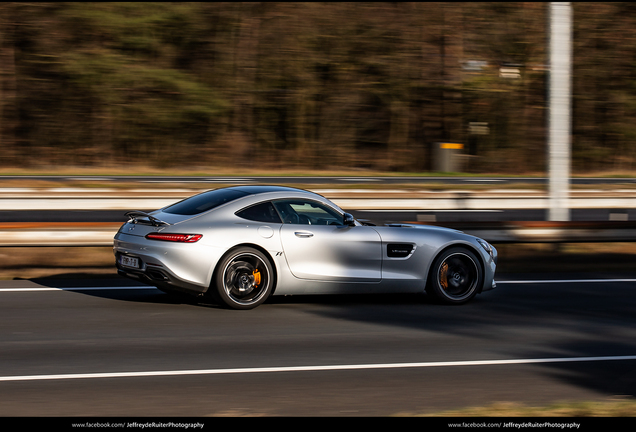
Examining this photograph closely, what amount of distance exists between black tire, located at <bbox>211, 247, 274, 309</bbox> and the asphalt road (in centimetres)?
16

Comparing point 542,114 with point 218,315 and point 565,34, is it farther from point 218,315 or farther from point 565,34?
point 218,315

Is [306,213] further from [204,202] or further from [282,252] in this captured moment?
[204,202]

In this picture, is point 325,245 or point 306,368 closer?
point 306,368

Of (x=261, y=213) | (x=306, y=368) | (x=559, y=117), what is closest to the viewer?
(x=306, y=368)

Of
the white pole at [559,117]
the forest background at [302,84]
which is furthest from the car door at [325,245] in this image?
the forest background at [302,84]

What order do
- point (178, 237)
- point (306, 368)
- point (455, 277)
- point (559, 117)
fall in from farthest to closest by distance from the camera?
point (559, 117), point (455, 277), point (178, 237), point (306, 368)

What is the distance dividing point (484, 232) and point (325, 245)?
3.62 meters

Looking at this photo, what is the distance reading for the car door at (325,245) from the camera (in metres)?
7.80

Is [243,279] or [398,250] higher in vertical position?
[398,250]

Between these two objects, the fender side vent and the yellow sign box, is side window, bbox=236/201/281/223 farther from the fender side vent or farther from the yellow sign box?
the yellow sign box

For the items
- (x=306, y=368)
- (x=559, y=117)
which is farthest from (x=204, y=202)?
(x=559, y=117)

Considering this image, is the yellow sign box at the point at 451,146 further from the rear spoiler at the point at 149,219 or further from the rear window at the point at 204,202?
the rear spoiler at the point at 149,219

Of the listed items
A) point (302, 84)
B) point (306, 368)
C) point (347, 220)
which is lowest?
point (306, 368)

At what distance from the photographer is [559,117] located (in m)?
13.0
